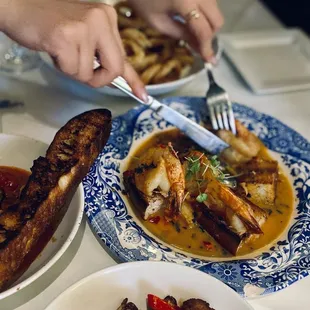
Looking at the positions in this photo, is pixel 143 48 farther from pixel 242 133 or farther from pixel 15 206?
pixel 15 206

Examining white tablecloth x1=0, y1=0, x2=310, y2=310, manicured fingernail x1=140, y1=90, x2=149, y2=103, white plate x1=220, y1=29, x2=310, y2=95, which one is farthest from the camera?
white plate x1=220, y1=29, x2=310, y2=95

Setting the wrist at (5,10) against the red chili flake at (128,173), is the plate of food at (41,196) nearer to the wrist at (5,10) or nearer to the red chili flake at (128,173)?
the red chili flake at (128,173)

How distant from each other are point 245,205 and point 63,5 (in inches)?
29.6

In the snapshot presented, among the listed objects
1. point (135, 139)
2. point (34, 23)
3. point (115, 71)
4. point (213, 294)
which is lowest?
point (135, 139)

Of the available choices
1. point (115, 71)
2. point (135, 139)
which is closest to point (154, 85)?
point (135, 139)

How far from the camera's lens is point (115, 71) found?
4.60 feet

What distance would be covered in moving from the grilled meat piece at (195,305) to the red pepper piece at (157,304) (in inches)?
1.1

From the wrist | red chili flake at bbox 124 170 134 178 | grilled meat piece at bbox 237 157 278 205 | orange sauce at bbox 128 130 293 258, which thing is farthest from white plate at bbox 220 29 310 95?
the wrist

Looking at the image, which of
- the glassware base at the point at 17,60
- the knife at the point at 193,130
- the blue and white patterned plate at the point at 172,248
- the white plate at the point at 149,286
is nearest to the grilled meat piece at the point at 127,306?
the white plate at the point at 149,286

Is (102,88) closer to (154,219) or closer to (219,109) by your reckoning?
(219,109)

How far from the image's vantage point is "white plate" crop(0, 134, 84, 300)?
104 centimetres

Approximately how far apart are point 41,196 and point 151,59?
95 cm

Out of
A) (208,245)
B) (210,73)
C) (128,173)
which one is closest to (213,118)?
(210,73)

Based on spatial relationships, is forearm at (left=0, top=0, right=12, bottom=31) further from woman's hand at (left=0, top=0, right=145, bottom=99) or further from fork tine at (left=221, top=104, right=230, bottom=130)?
fork tine at (left=221, top=104, right=230, bottom=130)
